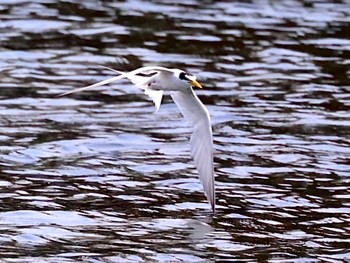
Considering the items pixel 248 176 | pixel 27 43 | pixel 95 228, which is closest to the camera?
pixel 95 228

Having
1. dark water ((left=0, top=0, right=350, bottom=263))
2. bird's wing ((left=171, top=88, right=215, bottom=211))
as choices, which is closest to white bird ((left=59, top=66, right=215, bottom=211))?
bird's wing ((left=171, top=88, right=215, bottom=211))

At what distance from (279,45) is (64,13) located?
3.77m

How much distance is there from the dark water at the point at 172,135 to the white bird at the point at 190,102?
0.43 m

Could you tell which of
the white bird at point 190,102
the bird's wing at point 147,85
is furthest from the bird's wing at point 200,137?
the bird's wing at point 147,85

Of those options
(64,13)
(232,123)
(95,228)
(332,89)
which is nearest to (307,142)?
(232,123)

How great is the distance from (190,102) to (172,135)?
281 cm

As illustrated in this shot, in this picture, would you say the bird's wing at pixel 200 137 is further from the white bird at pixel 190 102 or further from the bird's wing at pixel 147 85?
the bird's wing at pixel 147 85

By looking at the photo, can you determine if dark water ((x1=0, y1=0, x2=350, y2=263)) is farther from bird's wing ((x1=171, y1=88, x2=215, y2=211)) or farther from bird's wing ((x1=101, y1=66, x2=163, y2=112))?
bird's wing ((x1=101, y1=66, x2=163, y2=112))

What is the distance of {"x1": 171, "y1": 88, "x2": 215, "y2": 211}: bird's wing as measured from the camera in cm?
1268

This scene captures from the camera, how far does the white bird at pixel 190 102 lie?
1239 centimetres

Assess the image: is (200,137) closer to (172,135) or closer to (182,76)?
(182,76)

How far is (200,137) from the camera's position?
43.4 ft

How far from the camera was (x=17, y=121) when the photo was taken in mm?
16203

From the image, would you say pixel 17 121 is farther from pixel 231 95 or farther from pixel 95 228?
pixel 95 228
